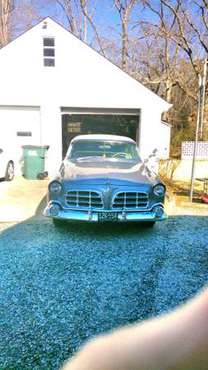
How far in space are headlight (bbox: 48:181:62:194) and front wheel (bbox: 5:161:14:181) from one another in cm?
497

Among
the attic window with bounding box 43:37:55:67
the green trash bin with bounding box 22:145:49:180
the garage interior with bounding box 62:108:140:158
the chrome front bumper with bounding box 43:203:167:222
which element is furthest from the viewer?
the garage interior with bounding box 62:108:140:158

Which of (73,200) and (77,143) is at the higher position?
(77,143)

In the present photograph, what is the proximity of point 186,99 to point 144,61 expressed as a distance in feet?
14.9

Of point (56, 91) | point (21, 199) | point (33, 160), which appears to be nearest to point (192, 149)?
point (56, 91)

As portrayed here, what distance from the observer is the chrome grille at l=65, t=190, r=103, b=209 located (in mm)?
5340

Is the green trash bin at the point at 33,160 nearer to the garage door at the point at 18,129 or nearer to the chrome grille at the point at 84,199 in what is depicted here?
the garage door at the point at 18,129

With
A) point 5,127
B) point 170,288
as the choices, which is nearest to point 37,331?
point 170,288

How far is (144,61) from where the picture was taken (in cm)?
2275

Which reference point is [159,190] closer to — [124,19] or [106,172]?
[106,172]

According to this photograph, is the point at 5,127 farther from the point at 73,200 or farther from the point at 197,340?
the point at 197,340

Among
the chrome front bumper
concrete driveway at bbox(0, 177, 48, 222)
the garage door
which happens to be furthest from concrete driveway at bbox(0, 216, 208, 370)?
the garage door

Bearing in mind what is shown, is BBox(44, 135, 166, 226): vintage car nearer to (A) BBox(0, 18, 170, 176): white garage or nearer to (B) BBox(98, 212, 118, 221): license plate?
(B) BBox(98, 212, 118, 221): license plate

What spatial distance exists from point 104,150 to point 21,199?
7.70ft

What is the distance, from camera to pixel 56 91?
1061cm
